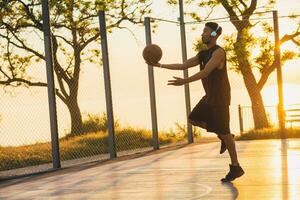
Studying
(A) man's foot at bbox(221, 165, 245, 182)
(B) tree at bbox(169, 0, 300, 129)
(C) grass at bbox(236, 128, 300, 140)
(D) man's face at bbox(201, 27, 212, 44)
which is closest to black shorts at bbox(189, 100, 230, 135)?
(A) man's foot at bbox(221, 165, 245, 182)

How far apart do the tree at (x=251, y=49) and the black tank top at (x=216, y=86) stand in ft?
47.2

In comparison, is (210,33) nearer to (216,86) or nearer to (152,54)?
(216,86)

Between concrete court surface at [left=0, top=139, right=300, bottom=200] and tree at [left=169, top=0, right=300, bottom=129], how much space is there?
1022 cm

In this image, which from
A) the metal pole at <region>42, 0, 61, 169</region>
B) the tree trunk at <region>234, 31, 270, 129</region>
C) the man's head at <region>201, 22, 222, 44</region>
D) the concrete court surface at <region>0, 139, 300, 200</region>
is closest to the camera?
the concrete court surface at <region>0, 139, 300, 200</region>

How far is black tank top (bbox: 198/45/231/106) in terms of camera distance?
9.17 m

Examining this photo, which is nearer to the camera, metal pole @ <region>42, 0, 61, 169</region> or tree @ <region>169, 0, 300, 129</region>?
A: metal pole @ <region>42, 0, 61, 169</region>

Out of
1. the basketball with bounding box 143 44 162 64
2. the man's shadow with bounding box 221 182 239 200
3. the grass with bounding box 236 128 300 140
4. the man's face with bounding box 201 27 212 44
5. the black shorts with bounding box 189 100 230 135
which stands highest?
the man's face with bounding box 201 27 212 44

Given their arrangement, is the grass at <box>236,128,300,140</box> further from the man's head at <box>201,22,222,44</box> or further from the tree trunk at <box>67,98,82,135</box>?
the man's head at <box>201,22,222,44</box>

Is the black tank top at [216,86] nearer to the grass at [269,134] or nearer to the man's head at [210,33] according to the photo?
the man's head at [210,33]

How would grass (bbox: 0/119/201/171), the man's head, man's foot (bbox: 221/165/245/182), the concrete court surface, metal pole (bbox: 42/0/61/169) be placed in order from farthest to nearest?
grass (bbox: 0/119/201/171) → metal pole (bbox: 42/0/61/169) → the man's head → man's foot (bbox: 221/165/245/182) → the concrete court surface

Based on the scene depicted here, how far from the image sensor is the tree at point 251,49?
79.1 feet

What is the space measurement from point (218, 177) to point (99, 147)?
9245mm

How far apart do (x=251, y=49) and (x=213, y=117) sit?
15.7 m

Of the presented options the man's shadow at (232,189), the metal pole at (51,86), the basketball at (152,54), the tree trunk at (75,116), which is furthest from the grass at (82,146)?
the man's shadow at (232,189)
